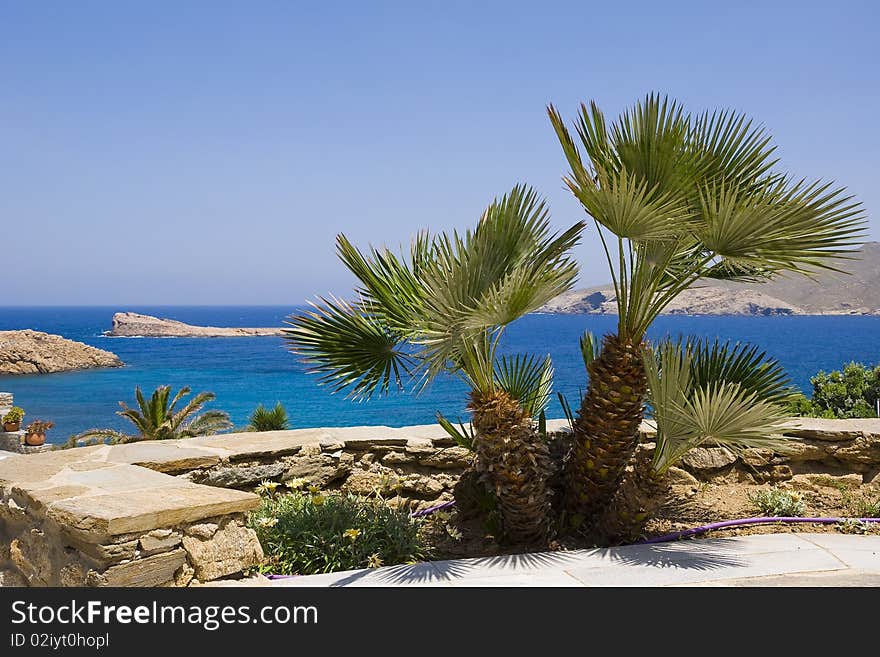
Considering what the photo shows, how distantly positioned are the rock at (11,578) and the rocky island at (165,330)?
121283 mm

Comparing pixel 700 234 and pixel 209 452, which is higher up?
pixel 700 234

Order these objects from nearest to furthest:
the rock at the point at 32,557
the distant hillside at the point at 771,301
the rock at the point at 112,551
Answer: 1. the rock at the point at 112,551
2. the rock at the point at 32,557
3. the distant hillside at the point at 771,301

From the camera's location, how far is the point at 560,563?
147 inches

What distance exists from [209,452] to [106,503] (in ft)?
5.02

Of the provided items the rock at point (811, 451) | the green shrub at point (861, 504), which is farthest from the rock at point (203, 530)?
the rock at point (811, 451)

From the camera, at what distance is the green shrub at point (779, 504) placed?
5.00m

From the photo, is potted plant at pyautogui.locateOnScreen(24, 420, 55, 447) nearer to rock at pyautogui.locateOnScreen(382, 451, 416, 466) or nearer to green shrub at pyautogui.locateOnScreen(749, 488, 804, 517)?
rock at pyautogui.locateOnScreen(382, 451, 416, 466)

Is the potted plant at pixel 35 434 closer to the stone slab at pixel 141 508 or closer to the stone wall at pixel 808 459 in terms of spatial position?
the stone slab at pixel 141 508

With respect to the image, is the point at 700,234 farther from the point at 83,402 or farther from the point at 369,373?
the point at 83,402

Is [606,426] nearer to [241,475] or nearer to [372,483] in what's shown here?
[372,483]

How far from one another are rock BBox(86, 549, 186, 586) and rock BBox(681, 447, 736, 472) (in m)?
3.96

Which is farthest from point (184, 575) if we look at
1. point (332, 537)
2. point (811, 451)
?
point (811, 451)

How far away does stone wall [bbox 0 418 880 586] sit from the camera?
133 inches

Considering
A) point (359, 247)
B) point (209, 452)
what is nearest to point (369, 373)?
point (359, 247)
